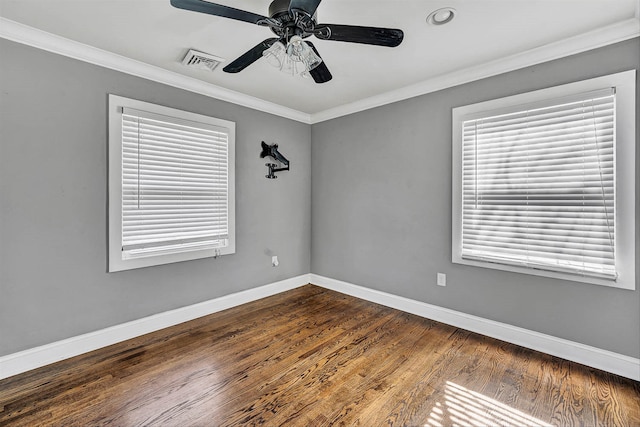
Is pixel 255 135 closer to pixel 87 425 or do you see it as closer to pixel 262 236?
pixel 262 236

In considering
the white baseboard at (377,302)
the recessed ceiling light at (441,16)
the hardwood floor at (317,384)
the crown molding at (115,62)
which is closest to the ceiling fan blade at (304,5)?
the recessed ceiling light at (441,16)

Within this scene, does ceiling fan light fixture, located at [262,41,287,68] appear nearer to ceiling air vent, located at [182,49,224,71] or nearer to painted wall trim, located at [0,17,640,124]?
ceiling air vent, located at [182,49,224,71]

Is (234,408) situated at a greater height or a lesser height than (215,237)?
lesser

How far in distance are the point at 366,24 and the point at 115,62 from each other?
2153mm

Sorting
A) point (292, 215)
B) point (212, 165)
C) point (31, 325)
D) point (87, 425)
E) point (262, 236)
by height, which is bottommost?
point (87, 425)

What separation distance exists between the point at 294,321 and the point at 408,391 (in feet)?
4.64

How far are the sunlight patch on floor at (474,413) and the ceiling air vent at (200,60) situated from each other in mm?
3132

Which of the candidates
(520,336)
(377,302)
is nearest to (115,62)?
(377,302)

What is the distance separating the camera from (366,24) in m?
2.13

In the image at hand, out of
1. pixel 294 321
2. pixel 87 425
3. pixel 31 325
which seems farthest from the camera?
pixel 294 321

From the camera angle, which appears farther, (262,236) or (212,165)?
(262,236)

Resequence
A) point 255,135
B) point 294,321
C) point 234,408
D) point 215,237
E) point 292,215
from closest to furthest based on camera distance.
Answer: point 234,408 → point 294,321 → point 215,237 → point 255,135 → point 292,215

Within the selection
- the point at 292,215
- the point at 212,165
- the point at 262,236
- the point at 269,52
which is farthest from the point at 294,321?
the point at 269,52

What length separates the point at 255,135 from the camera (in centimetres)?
371
